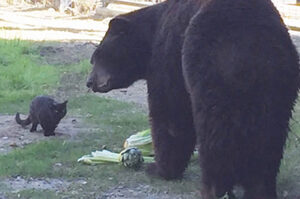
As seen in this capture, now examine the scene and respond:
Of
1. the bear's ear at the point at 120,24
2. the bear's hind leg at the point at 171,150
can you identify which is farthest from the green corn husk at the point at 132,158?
the bear's ear at the point at 120,24

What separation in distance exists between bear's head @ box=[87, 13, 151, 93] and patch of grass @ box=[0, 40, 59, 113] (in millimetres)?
3266

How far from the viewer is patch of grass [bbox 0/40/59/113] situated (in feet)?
35.3

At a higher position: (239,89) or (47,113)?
(239,89)

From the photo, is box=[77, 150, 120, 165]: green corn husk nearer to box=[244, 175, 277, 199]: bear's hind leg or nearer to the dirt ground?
the dirt ground

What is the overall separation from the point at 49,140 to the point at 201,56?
123 inches

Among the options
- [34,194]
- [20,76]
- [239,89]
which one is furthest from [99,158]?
[20,76]

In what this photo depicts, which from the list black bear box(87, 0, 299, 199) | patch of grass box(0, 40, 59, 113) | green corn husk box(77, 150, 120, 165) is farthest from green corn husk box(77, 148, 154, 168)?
patch of grass box(0, 40, 59, 113)

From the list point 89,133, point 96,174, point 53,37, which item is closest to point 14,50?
point 53,37

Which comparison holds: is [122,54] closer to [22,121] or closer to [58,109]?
[58,109]

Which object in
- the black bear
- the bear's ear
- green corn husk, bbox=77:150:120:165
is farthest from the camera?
green corn husk, bbox=77:150:120:165

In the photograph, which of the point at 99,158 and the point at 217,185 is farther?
the point at 99,158

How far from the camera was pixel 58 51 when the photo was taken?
48.5 feet

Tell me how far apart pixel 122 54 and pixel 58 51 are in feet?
26.0

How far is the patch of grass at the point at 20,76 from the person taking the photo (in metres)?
10.8
